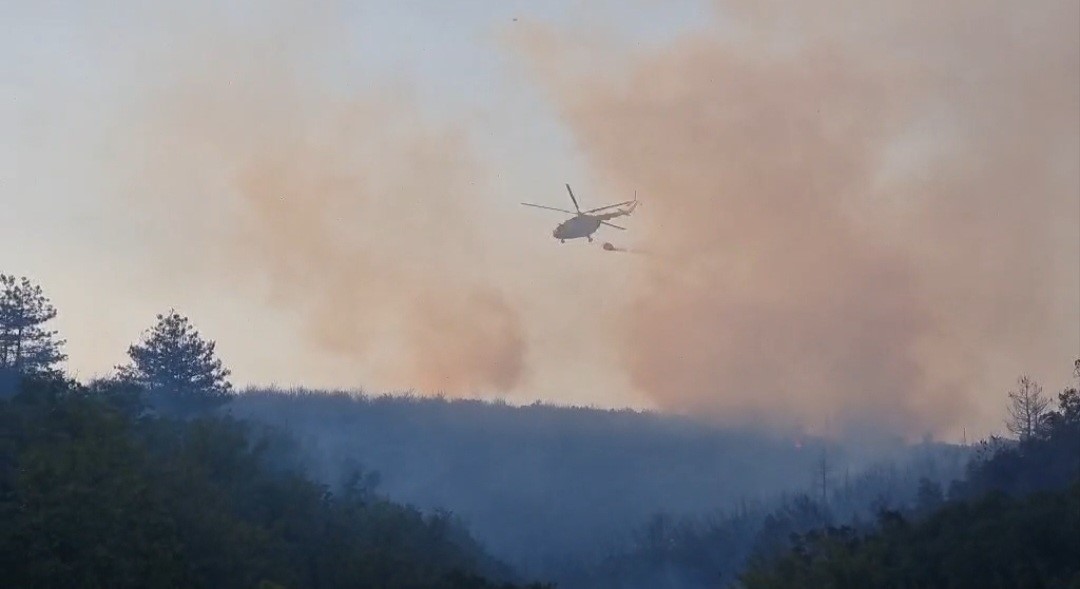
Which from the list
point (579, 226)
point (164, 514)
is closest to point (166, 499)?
point (164, 514)

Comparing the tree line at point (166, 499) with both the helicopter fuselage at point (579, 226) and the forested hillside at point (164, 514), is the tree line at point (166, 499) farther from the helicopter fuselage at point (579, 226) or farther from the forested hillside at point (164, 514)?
the helicopter fuselage at point (579, 226)

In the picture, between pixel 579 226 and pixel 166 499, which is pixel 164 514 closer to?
pixel 166 499

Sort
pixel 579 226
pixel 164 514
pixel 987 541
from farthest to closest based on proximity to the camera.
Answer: pixel 579 226, pixel 987 541, pixel 164 514

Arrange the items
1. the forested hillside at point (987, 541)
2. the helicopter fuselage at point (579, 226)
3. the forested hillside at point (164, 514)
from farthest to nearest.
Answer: the helicopter fuselage at point (579, 226) < the forested hillside at point (987, 541) < the forested hillside at point (164, 514)

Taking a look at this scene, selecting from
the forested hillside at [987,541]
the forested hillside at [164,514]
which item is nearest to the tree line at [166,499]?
the forested hillside at [164,514]

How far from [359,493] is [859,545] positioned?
5744 cm

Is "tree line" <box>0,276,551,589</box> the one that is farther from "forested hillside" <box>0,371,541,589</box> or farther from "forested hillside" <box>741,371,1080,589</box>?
"forested hillside" <box>741,371,1080,589</box>

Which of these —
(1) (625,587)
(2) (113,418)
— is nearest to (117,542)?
(2) (113,418)

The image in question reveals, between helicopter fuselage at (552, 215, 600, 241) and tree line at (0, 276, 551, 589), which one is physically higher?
helicopter fuselage at (552, 215, 600, 241)

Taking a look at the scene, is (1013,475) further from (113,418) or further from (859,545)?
(113,418)

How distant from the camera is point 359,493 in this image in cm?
13538

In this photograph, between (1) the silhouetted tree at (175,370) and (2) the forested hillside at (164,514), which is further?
(1) the silhouetted tree at (175,370)

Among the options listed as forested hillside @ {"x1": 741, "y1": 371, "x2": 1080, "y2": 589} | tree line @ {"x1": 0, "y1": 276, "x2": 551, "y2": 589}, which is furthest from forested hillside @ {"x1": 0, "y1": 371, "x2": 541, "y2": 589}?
forested hillside @ {"x1": 741, "y1": 371, "x2": 1080, "y2": 589}

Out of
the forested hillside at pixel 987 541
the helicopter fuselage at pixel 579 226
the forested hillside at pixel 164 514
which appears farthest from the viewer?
the helicopter fuselage at pixel 579 226
